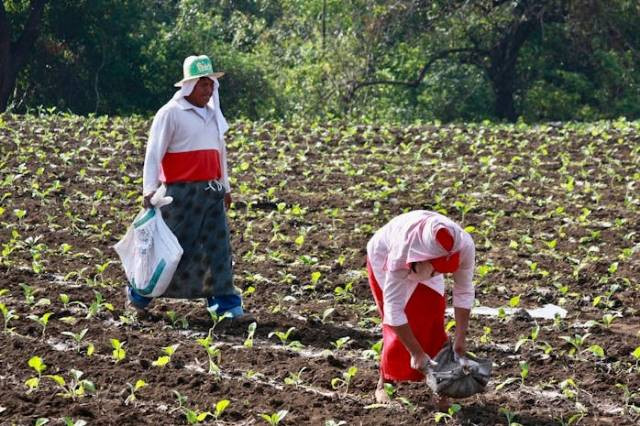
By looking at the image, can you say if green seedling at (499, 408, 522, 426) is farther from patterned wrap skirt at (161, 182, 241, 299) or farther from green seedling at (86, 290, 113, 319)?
green seedling at (86, 290, 113, 319)

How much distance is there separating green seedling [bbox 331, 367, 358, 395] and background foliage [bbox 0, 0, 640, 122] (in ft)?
63.4

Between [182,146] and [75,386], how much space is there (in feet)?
6.29

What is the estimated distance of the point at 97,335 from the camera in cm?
714

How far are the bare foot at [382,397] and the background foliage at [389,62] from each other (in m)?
19.6

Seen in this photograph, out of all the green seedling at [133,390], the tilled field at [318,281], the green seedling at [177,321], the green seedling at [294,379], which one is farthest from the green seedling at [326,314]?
the green seedling at [133,390]

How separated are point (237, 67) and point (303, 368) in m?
21.8

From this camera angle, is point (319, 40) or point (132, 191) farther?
point (319, 40)

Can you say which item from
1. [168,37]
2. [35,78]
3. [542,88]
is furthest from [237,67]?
[542,88]

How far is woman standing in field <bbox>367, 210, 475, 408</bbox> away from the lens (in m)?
5.43

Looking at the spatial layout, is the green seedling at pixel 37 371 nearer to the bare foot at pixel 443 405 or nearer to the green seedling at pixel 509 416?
the bare foot at pixel 443 405

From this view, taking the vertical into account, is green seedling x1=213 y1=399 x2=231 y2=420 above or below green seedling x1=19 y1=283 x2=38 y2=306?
below

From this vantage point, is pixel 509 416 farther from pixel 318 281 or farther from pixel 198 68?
pixel 318 281

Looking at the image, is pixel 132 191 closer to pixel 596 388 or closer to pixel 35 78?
pixel 596 388

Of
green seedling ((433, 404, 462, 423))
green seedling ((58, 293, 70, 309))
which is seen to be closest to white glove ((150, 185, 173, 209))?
green seedling ((58, 293, 70, 309))
